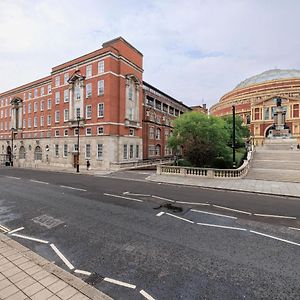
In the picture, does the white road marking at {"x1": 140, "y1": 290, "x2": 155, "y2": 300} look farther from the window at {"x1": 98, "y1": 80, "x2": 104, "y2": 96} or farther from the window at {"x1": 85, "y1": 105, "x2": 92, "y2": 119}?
the window at {"x1": 85, "y1": 105, "x2": 92, "y2": 119}

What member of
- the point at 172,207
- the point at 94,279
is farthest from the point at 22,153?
the point at 94,279

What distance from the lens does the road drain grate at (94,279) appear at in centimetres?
447

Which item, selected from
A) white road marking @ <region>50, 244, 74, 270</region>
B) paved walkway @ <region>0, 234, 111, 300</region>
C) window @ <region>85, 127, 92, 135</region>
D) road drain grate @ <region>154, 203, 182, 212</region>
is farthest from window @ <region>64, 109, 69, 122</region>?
paved walkway @ <region>0, 234, 111, 300</region>

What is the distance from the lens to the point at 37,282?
4.27 metres

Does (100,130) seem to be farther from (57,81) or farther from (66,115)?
(57,81)

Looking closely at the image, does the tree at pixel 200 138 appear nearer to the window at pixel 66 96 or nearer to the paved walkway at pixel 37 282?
the paved walkway at pixel 37 282

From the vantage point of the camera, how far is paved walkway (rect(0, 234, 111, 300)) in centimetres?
388

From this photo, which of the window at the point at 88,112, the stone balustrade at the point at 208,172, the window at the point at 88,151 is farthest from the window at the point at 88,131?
the stone balustrade at the point at 208,172

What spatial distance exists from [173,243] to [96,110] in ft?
106

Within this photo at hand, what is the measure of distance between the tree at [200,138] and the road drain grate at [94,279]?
19836mm

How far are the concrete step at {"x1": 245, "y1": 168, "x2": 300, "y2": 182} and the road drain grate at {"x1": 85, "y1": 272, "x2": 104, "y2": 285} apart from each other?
63.3 feet

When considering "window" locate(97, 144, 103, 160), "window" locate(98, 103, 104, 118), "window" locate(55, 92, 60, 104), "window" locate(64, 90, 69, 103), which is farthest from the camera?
"window" locate(55, 92, 60, 104)

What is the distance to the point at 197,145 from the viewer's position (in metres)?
A: 23.2

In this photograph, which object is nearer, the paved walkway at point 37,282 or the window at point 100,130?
the paved walkway at point 37,282
